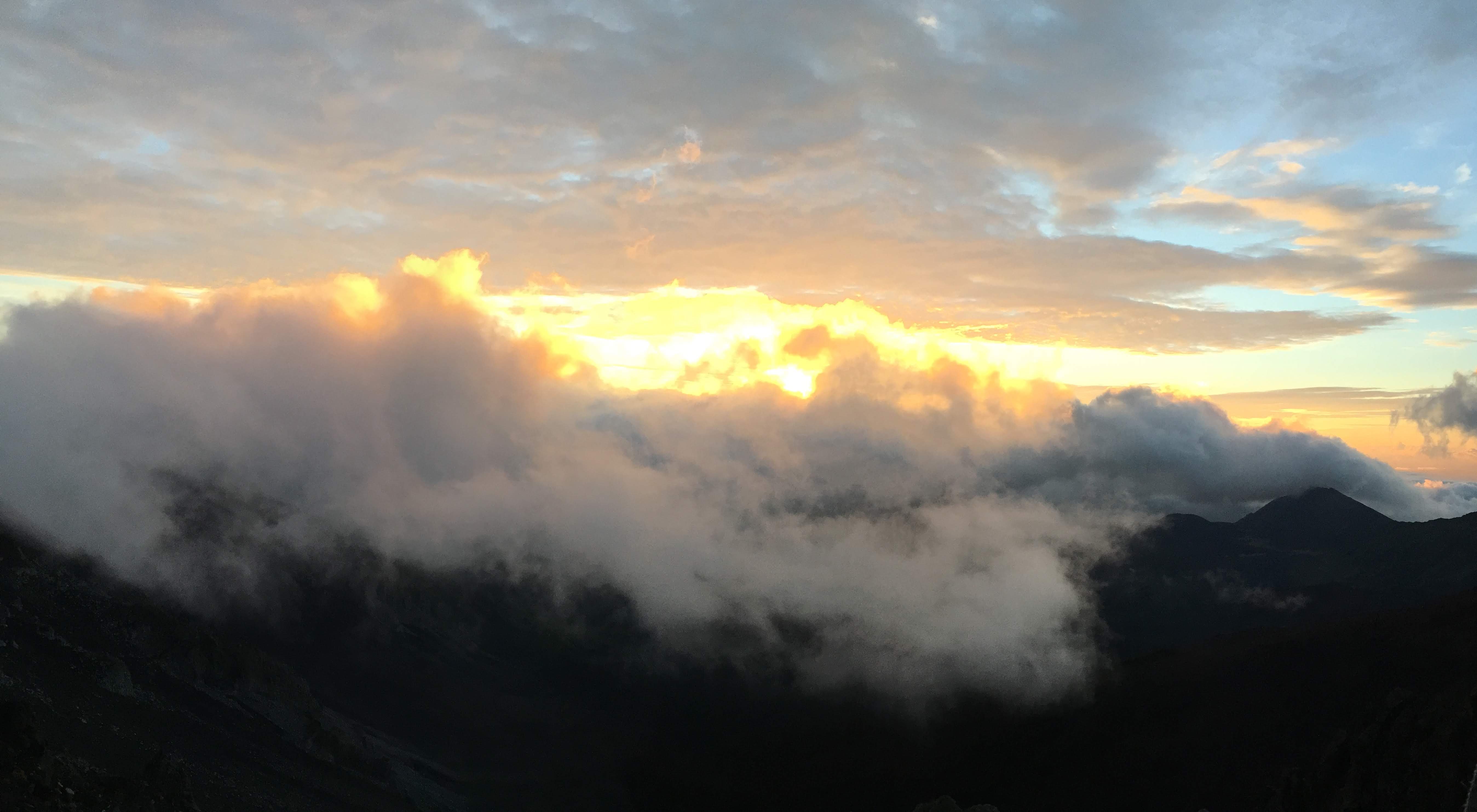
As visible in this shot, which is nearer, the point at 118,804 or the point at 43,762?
the point at 43,762

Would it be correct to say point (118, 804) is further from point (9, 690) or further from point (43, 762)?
point (9, 690)

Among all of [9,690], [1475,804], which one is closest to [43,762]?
[9,690]

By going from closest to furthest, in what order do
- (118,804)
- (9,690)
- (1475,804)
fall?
(1475,804), (118,804), (9,690)

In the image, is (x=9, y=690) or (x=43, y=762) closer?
(x=43, y=762)

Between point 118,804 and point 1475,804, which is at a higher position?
point 1475,804

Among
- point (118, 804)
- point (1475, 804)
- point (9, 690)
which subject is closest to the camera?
point (1475, 804)

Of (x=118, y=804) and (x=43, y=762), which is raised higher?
(x=43, y=762)

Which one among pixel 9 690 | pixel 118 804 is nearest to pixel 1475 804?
pixel 118 804

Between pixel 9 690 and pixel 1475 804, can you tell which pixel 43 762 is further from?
pixel 1475 804

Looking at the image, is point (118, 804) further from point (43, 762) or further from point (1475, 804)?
point (1475, 804)
